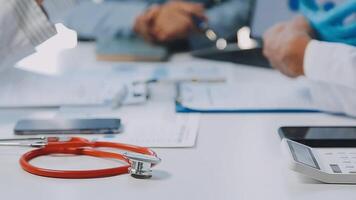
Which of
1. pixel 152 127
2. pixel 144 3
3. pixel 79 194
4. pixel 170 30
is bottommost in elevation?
pixel 79 194

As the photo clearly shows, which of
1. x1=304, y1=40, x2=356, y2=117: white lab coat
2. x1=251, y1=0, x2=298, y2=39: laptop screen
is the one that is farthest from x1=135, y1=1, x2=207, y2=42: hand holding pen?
x1=304, y1=40, x2=356, y2=117: white lab coat

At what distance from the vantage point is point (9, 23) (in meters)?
0.78

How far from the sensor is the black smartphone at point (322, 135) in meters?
0.70

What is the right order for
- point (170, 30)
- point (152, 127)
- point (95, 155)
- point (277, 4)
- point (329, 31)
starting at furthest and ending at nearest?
point (170, 30) → point (277, 4) → point (329, 31) → point (152, 127) → point (95, 155)

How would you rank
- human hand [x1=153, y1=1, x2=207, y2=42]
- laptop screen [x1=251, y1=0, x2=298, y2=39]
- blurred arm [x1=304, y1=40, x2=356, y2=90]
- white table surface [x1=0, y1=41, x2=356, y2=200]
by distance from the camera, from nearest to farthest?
1. white table surface [x1=0, y1=41, x2=356, y2=200]
2. blurred arm [x1=304, y1=40, x2=356, y2=90]
3. laptop screen [x1=251, y1=0, x2=298, y2=39]
4. human hand [x1=153, y1=1, x2=207, y2=42]

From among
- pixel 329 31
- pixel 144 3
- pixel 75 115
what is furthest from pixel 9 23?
pixel 144 3

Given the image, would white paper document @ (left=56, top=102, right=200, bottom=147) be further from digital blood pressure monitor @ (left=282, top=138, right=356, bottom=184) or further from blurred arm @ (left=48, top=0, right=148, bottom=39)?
blurred arm @ (left=48, top=0, right=148, bottom=39)

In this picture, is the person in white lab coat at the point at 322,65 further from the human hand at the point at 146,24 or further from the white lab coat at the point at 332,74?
the human hand at the point at 146,24

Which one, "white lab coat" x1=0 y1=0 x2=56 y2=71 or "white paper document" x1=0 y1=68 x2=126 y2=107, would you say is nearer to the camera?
"white lab coat" x1=0 y1=0 x2=56 y2=71

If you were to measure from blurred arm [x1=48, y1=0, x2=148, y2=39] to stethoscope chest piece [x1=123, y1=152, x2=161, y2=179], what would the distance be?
2.39ft

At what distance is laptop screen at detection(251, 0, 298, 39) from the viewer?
1.14m

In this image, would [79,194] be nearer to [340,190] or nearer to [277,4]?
[340,190]

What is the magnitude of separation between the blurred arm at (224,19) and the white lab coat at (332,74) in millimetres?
438

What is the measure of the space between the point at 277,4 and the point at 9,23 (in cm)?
57
